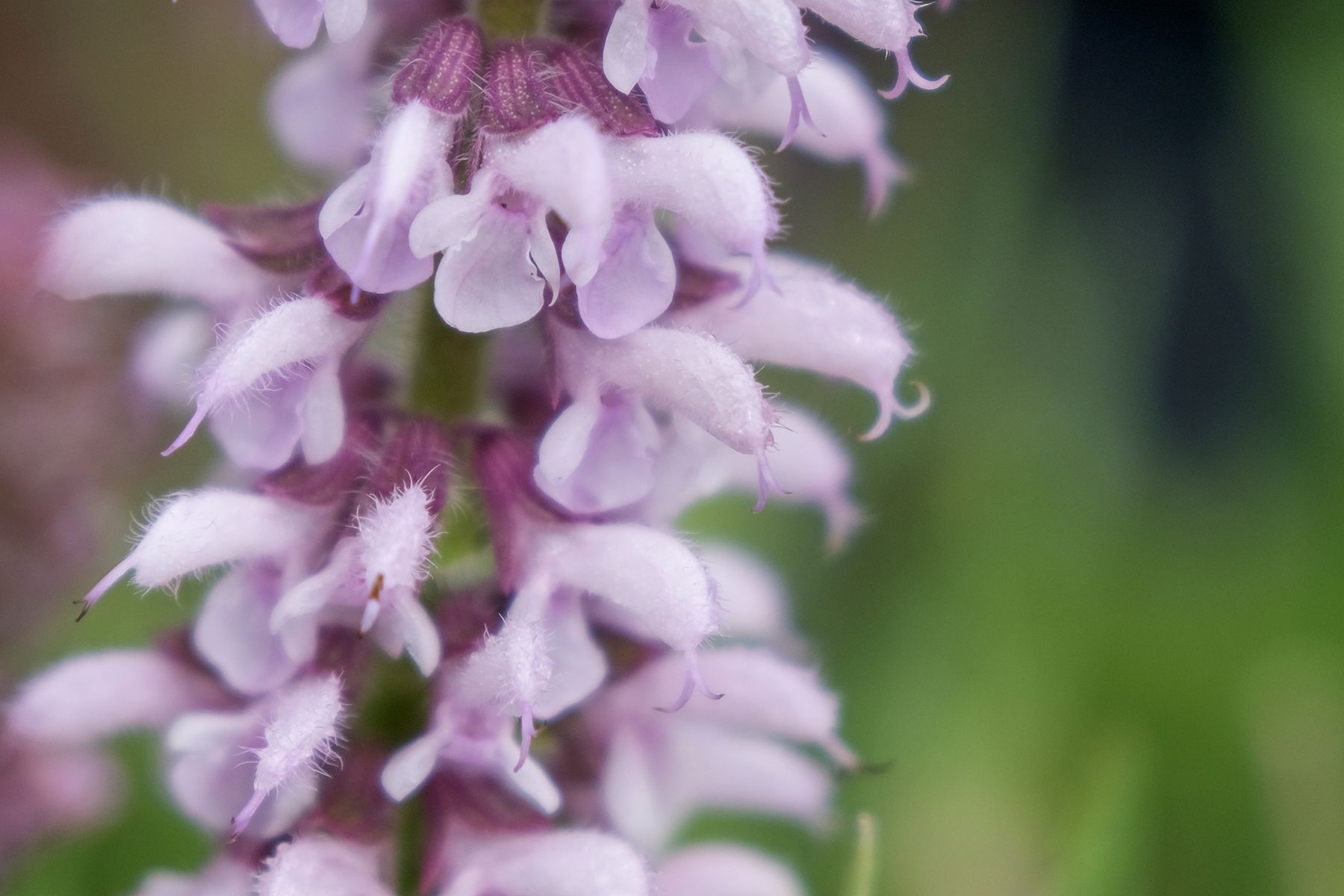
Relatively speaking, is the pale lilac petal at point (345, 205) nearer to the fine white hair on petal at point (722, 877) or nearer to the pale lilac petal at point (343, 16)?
the pale lilac petal at point (343, 16)

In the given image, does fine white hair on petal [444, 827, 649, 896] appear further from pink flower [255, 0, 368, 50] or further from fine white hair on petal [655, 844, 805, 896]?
pink flower [255, 0, 368, 50]

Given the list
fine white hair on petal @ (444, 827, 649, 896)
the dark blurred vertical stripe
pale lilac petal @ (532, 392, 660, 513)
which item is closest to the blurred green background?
the dark blurred vertical stripe

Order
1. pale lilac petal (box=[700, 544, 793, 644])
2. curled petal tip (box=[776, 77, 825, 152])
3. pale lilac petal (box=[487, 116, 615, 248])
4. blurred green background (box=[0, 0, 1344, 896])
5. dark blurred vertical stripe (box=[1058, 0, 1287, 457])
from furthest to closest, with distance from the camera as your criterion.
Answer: dark blurred vertical stripe (box=[1058, 0, 1287, 457]) < blurred green background (box=[0, 0, 1344, 896]) < pale lilac petal (box=[700, 544, 793, 644]) < curled petal tip (box=[776, 77, 825, 152]) < pale lilac petal (box=[487, 116, 615, 248])

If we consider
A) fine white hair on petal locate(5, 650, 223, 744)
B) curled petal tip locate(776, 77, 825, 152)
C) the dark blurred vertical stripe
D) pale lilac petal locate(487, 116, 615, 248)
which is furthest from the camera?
the dark blurred vertical stripe

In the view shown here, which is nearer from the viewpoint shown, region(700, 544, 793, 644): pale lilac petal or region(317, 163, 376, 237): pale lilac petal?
region(317, 163, 376, 237): pale lilac petal

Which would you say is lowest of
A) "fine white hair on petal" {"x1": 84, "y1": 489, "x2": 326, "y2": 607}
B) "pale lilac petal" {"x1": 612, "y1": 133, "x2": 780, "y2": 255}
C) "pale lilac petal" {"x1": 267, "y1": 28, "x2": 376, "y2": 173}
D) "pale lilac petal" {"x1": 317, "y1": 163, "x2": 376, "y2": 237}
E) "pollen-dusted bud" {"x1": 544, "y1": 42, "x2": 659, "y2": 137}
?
"fine white hair on petal" {"x1": 84, "y1": 489, "x2": 326, "y2": 607}

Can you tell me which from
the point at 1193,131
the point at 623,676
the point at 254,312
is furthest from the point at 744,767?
the point at 1193,131

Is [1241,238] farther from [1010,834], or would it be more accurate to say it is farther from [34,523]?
[34,523]
